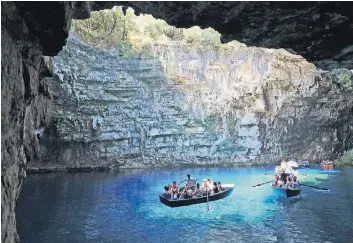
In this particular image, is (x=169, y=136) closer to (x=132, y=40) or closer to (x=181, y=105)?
(x=181, y=105)

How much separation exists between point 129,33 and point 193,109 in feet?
62.9

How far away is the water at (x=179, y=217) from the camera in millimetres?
19719

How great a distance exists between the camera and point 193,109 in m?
70.0

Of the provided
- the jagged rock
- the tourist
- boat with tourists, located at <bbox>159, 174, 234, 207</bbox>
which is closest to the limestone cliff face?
the tourist

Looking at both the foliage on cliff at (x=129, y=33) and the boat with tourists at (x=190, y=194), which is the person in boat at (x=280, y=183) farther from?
the foliage on cliff at (x=129, y=33)

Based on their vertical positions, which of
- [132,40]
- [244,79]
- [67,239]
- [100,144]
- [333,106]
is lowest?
[67,239]

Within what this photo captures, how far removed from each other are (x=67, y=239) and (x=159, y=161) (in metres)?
50.3

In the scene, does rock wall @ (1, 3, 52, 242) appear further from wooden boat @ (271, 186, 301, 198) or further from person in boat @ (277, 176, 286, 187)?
person in boat @ (277, 176, 286, 187)

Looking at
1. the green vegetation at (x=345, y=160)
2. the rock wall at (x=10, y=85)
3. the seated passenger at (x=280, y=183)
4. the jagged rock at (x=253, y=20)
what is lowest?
the seated passenger at (x=280, y=183)

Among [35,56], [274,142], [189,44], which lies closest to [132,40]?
[189,44]

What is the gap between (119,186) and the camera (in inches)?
1587

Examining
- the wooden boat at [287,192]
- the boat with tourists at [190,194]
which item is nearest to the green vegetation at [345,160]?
the wooden boat at [287,192]

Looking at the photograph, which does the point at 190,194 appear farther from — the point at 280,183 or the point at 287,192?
the point at 280,183

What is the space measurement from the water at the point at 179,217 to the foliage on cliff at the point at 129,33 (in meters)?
32.3
